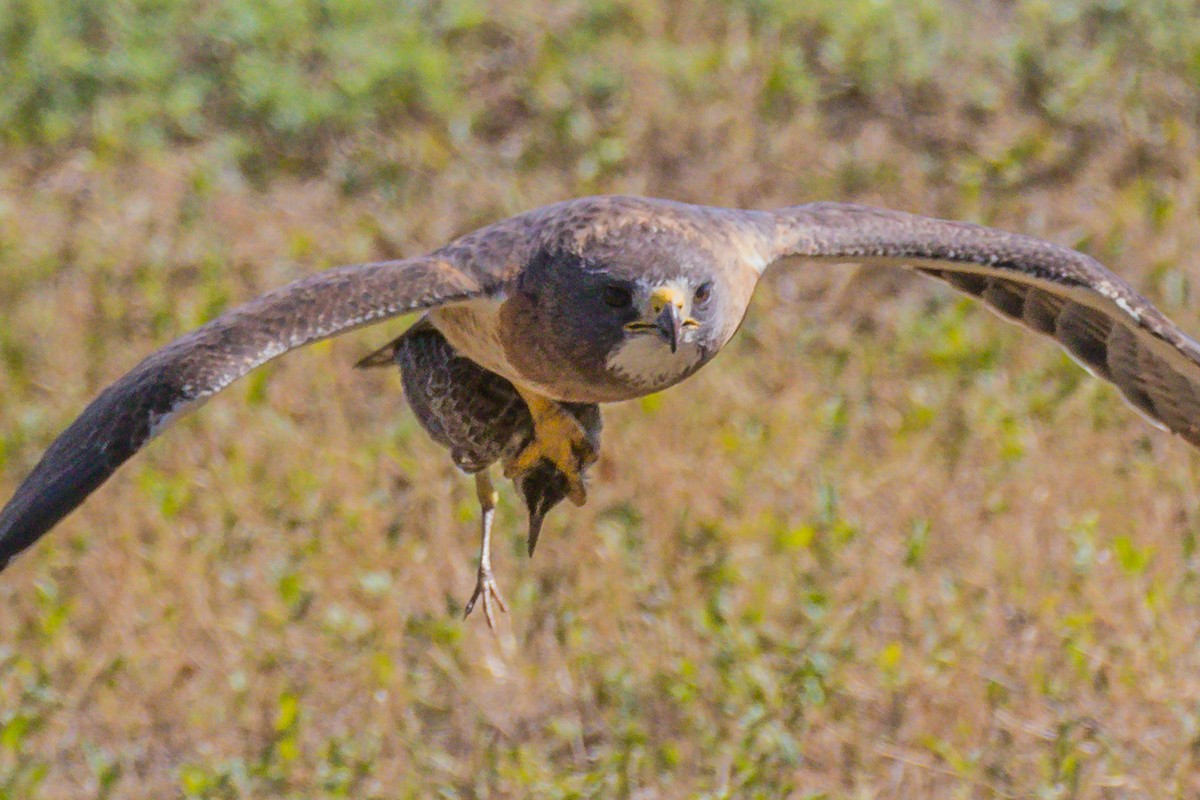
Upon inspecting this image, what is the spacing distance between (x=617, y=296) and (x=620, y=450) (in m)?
2.67

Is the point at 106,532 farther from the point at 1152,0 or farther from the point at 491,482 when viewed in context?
the point at 1152,0

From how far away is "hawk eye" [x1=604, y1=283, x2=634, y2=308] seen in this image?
19.3 ft

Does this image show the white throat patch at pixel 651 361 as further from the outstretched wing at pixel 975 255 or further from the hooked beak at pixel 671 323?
the outstretched wing at pixel 975 255

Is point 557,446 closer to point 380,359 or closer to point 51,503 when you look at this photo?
point 380,359

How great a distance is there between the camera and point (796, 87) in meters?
10.5

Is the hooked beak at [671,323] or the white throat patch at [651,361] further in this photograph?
the white throat patch at [651,361]

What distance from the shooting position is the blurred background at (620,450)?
7.29 meters

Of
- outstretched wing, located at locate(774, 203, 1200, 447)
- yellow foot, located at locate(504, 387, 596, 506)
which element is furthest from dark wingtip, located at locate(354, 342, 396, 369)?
outstretched wing, located at locate(774, 203, 1200, 447)

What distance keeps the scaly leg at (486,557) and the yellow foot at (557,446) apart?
1.12ft

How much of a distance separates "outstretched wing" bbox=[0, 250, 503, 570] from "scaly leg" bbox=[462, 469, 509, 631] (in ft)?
5.04

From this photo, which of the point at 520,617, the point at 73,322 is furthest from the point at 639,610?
the point at 73,322

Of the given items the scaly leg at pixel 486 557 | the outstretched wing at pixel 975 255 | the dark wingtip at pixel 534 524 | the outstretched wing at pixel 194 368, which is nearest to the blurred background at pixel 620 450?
the scaly leg at pixel 486 557

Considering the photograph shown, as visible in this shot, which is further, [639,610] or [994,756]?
[639,610]

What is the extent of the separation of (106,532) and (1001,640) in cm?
334
